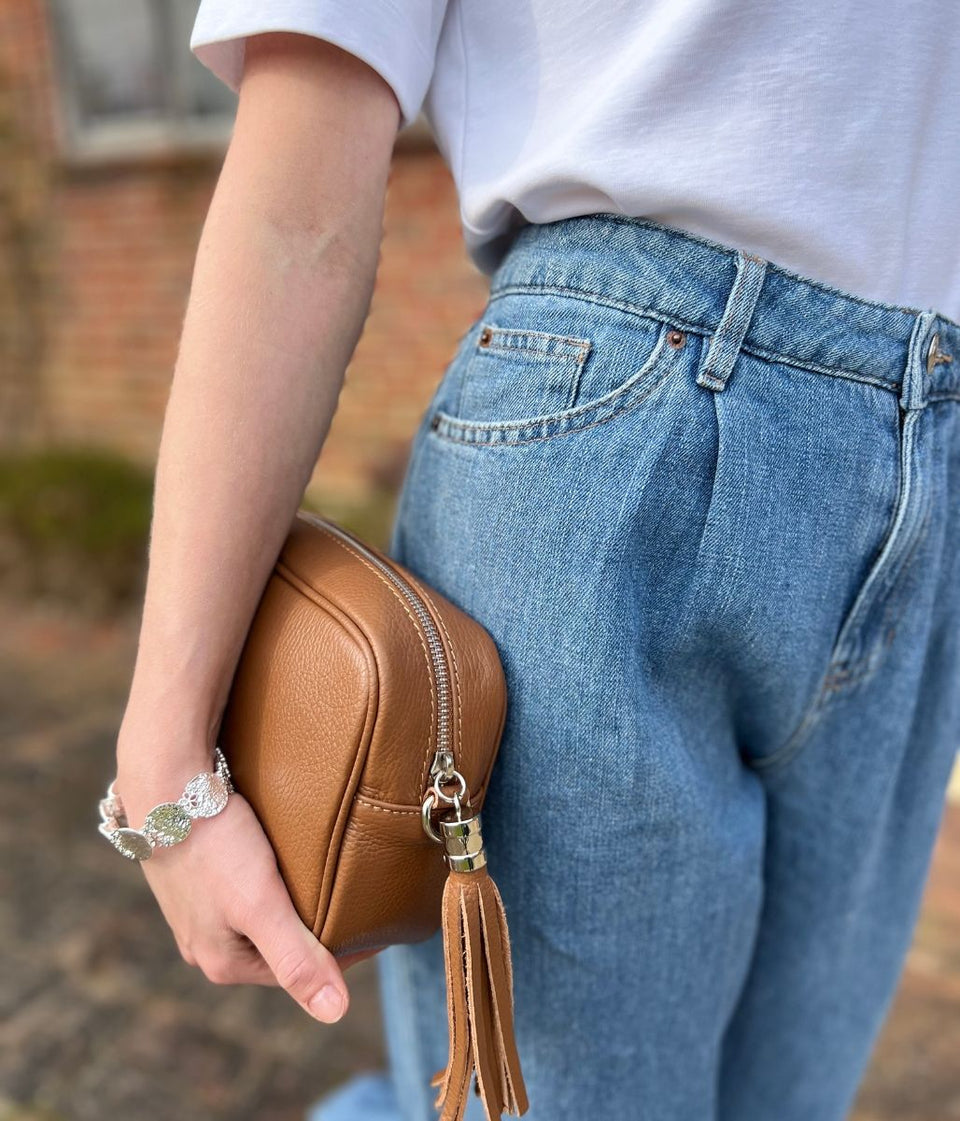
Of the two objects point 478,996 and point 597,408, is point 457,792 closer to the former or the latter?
point 478,996

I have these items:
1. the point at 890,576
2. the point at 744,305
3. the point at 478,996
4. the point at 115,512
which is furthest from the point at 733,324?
the point at 115,512

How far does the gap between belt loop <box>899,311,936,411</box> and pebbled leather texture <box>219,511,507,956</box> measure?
13.7 inches

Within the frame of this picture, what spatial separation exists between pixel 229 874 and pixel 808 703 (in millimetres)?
446

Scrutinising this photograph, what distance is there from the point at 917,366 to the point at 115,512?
3.61m

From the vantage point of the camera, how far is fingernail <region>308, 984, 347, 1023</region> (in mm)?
642

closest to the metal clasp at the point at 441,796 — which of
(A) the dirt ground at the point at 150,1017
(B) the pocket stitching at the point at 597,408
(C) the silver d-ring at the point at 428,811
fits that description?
(C) the silver d-ring at the point at 428,811

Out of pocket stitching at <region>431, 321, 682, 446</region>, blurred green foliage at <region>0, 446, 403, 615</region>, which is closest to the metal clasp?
pocket stitching at <region>431, 321, 682, 446</region>

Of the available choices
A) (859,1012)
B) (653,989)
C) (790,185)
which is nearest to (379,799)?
(653,989)

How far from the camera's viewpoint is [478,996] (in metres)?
0.66

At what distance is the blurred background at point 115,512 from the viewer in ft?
5.92

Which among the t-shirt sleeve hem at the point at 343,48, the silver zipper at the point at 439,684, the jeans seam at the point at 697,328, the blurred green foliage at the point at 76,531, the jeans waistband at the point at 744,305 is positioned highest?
the t-shirt sleeve hem at the point at 343,48

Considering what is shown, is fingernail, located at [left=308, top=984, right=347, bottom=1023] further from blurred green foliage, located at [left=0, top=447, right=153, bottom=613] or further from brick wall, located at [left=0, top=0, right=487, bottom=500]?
blurred green foliage, located at [left=0, top=447, right=153, bottom=613]

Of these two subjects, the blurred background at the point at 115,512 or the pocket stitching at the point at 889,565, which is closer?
the pocket stitching at the point at 889,565

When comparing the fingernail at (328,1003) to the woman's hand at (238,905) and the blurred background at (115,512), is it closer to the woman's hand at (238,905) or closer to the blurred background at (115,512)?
the woman's hand at (238,905)
